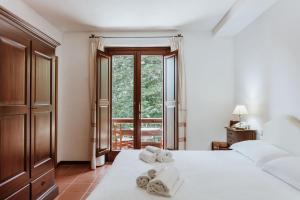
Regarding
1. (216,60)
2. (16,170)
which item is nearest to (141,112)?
(216,60)

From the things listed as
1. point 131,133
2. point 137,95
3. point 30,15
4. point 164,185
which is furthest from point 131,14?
point 164,185

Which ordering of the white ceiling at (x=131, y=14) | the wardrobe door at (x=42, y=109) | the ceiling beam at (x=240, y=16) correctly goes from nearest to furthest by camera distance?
the wardrobe door at (x=42, y=109)
the ceiling beam at (x=240, y=16)
the white ceiling at (x=131, y=14)

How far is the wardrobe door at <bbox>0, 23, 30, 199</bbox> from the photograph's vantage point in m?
1.97

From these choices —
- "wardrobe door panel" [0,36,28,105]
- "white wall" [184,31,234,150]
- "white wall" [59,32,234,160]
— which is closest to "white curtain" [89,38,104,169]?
"white wall" [59,32,234,160]

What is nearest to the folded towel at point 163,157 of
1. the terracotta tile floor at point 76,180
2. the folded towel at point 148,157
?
the folded towel at point 148,157

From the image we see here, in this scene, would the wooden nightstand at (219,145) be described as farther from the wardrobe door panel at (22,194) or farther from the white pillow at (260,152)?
the wardrobe door panel at (22,194)

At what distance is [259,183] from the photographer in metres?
1.74

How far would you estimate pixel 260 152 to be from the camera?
231cm

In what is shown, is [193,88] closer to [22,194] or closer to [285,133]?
[285,133]

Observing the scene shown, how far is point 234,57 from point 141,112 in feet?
6.91

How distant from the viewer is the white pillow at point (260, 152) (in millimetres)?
2178

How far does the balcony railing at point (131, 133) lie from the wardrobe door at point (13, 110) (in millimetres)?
2525

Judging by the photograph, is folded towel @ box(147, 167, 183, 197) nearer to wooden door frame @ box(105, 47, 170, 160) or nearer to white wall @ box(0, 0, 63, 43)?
white wall @ box(0, 0, 63, 43)

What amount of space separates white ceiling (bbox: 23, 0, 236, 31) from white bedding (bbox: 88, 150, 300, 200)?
216 cm
